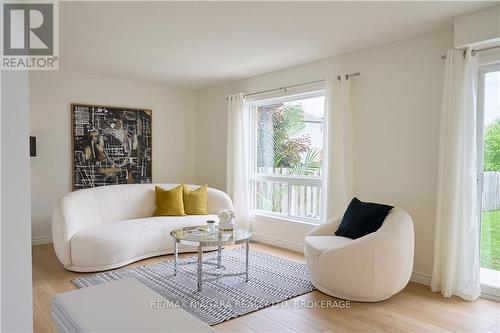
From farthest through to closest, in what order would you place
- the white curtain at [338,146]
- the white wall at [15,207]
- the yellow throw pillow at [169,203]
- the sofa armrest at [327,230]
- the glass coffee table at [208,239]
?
1. the yellow throw pillow at [169,203]
2. the white curtain at [338,146]
3. the sofa armrest at [327,230]
4. the glass coffee table at [208,239]
5. the white wall at [15,207]

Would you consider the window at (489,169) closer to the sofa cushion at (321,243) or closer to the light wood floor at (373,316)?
the light wood floor at (373,316)

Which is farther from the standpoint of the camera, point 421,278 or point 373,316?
point 421,278

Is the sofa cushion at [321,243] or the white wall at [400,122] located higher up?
the white wall at [400,122]

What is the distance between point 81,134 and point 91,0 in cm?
298

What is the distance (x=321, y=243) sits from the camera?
3.27 metres

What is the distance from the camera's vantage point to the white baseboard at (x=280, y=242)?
475 centimetres

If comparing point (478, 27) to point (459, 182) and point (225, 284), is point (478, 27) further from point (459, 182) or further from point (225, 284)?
point (225, 284)

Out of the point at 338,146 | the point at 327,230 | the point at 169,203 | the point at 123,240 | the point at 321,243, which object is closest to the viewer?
the point at 321,243

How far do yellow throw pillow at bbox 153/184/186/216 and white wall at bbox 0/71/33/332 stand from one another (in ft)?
13.3

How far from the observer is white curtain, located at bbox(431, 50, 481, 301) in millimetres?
3059

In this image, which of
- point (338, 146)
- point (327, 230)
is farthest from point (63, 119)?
point (327, 230)

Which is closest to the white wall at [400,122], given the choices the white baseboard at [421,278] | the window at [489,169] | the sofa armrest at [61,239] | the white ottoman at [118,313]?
the white baseboard at [421,278]

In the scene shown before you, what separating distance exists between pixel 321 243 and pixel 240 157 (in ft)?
8.26

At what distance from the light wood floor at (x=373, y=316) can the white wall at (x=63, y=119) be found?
2.05 meters
